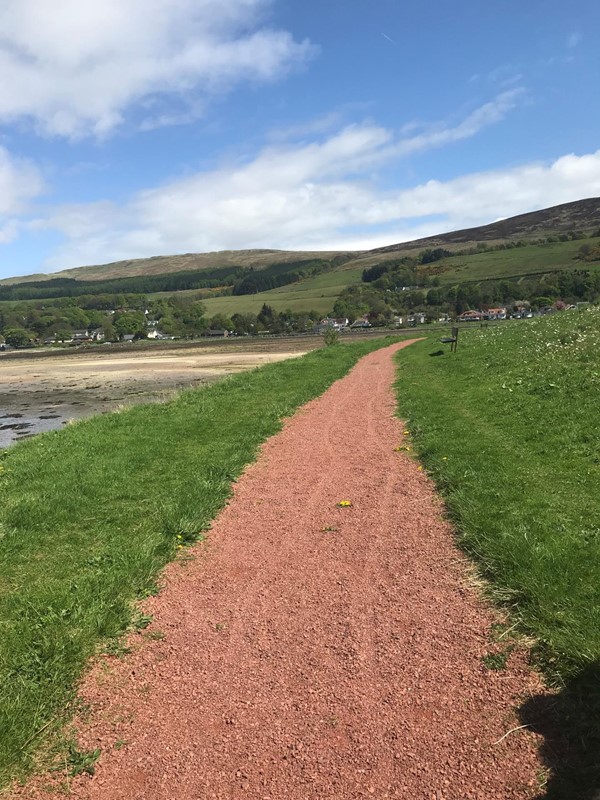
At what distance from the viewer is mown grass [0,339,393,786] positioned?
418 centimetres

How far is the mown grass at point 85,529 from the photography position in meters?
4.18

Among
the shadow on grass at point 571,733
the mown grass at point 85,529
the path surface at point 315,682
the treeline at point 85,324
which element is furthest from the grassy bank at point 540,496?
the treeline at point 85,324

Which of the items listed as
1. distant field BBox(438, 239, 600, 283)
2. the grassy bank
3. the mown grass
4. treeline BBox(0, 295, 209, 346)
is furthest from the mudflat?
distant field BBox(438, 239, 600, 283)

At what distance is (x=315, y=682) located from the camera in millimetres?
4164

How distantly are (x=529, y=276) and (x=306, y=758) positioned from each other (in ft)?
599

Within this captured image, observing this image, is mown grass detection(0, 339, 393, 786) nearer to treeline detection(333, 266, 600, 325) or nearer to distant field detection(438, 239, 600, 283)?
treeline detection(333, 266, 600, 325)

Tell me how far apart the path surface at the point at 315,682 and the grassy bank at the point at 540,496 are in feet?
1.16

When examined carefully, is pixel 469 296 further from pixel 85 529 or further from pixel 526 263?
pixel 85 529

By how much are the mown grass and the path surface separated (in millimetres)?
359

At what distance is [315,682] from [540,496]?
4.51 m

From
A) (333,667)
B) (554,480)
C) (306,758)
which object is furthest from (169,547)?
(554,480)

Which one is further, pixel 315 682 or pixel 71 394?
pixel 71 394

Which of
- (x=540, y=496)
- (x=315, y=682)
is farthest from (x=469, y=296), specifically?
(x=315, y=682)

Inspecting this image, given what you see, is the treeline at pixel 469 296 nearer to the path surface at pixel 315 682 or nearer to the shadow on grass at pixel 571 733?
the path surface at pixel 315 682
